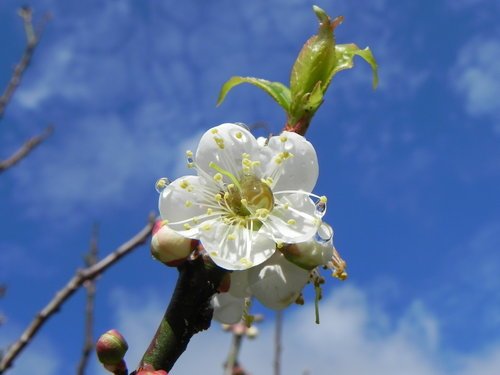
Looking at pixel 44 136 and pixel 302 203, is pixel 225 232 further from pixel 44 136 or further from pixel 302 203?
pixel 44 136

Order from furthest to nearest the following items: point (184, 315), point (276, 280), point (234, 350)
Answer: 1. point (234, 350)
2. point (276, 280)
3. point (184, 315)

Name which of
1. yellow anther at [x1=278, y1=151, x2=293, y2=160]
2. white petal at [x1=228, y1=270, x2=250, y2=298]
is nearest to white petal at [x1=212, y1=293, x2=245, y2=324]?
white petal at [x1=228, y1=270, x2=250, y2=298]

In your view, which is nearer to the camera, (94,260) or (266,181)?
(266,181)

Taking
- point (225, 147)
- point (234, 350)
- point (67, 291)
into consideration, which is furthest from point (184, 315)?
point (234, 350)

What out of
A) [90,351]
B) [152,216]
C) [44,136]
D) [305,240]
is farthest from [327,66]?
[44,136]

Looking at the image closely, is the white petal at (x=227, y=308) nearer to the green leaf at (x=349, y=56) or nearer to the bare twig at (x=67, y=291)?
the green leaf at (x=349, y=56)

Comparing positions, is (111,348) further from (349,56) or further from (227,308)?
(349,56)

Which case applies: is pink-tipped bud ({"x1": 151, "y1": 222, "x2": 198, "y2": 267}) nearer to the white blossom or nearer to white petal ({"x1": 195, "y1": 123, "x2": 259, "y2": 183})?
the white blossom
